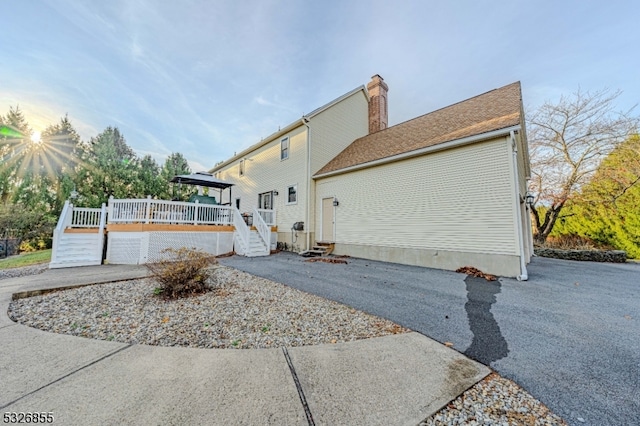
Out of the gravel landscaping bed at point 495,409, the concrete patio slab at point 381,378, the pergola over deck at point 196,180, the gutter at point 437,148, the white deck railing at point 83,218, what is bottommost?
the gravel landscaping bed at point 495,409

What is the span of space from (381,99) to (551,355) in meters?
14.6

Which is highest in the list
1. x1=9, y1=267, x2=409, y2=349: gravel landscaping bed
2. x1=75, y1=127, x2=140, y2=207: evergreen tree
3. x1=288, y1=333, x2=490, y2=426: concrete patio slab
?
x1=75, y1=127, x2=140, y2=207: evergreen tree

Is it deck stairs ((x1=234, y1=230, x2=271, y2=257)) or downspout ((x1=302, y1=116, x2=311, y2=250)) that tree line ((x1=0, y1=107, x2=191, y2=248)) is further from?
downspout ((x1=302, y1=116, x2=311, y2=250))

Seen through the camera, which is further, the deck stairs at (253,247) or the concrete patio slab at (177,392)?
the deck stairs at (253,247)

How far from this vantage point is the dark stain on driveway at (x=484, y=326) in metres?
2.74

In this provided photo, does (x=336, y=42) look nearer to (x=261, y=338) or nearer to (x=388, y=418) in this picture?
(x=261, y=338)

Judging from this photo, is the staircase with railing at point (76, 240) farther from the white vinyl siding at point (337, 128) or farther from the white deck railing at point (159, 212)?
the white vinyl siding at point (337, 128)

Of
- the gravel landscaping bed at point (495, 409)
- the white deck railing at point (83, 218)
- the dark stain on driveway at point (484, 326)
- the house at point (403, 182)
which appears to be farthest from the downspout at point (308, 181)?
the gravel landscaping bed at point (495, 409)

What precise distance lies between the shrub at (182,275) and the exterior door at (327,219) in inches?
263

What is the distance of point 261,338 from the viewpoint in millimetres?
2975

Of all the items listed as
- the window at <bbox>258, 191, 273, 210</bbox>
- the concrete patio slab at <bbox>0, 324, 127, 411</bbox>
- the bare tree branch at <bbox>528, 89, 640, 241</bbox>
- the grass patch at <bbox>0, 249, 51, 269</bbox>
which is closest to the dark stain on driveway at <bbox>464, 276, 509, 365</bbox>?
the concrete patio slab at <bbox>0, 324, 127, 411</bbox>

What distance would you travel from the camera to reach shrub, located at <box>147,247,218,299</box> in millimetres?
4621

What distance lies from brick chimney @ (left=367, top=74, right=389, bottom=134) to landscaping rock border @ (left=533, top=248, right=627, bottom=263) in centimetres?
1085

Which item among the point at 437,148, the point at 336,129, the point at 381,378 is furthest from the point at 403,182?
the point at 381,378
